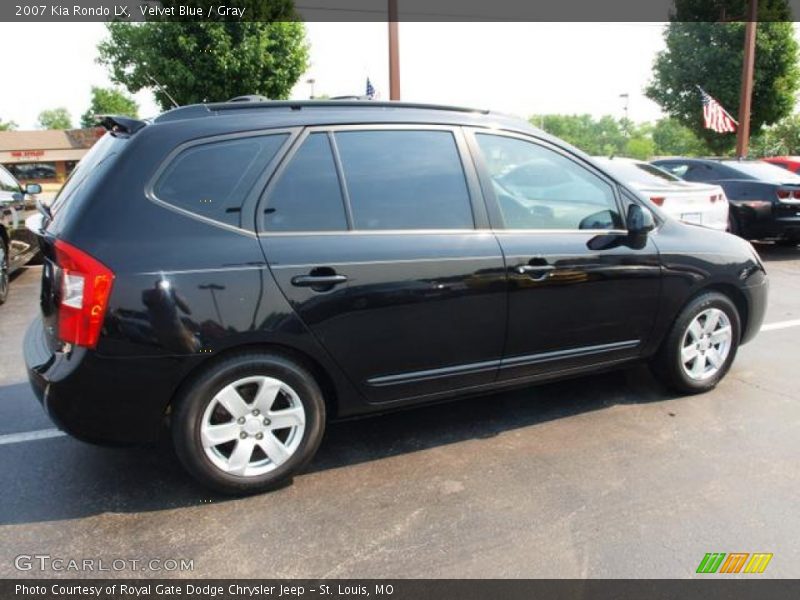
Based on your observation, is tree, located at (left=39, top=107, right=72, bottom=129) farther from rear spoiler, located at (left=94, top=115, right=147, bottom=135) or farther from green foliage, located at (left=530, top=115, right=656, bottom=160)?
rear spoiler, located at (left=94, top=115, right=147, bottom=135)

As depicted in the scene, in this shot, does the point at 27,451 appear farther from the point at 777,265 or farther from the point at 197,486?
the point at 777,265

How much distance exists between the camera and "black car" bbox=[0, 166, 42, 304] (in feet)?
23.5

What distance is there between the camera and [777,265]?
9164mm

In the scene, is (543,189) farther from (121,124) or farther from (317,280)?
(121,124)

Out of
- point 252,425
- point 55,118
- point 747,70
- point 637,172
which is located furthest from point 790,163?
point 55,118

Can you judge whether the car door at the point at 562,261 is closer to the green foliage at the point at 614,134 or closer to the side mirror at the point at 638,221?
the side mirror at the point at 638,221

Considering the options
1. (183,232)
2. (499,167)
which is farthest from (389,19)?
(183,232)

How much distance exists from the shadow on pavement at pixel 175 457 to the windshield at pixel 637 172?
4.57 meters

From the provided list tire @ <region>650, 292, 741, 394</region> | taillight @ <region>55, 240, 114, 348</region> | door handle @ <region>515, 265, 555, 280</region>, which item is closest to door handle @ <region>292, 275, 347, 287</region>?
taillight @ <region>55, 240, 114, 348</region>

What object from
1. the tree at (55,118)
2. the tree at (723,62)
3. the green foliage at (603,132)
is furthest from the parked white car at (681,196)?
the tree at (55,118)

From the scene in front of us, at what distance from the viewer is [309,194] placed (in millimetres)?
3041

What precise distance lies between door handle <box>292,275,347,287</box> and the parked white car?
5.66 metres

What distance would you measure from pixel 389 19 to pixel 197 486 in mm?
12097

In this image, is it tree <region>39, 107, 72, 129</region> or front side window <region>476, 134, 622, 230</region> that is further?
tree <region>39, 107, 72, 129</region>
